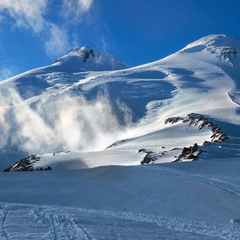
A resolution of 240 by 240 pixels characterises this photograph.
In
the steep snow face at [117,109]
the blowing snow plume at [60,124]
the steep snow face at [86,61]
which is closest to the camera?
the steep snow face at [117,109]

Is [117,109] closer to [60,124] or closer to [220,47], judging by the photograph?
[60,124]

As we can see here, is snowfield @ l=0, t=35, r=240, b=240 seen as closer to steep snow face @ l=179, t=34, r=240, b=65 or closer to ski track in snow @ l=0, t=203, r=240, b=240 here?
ski track in snow @ l=0, t=203, r=240, b=240

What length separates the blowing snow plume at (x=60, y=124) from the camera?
265 ft

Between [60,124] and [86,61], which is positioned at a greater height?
[86,61]

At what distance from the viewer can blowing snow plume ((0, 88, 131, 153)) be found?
8088cm

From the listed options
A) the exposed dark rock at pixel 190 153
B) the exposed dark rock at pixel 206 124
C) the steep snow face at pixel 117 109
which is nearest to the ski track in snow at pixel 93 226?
the exposed dark rock at pixel 190 153

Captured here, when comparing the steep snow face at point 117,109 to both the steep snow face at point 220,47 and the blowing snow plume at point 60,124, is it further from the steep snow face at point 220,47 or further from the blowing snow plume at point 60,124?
the steep snow face at point 220,47

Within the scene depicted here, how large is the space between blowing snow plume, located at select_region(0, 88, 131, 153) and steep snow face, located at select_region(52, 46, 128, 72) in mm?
53270

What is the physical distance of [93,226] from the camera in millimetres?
11445

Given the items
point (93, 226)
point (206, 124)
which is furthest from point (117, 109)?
point (93, 226)

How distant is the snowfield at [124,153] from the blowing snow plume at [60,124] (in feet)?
0.84

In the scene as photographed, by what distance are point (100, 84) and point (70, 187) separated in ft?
305

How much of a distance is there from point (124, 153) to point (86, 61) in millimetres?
133682

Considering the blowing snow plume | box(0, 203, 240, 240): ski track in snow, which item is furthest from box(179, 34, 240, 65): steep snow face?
box(0, 203, 240, 240): ski track in snow
